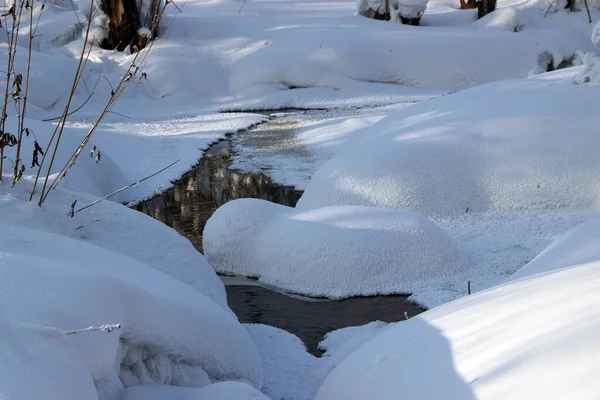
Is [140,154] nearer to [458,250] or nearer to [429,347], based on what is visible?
[458,250]

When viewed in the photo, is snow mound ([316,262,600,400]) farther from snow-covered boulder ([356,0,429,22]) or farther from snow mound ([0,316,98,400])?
snow-covered boulder ([356,0,429,22])

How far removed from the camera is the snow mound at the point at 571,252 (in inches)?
116

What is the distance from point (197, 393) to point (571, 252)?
1.48 metres

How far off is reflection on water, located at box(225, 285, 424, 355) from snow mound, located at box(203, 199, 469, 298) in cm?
10

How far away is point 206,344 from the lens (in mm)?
2891

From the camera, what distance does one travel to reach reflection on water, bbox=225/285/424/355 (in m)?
4.35

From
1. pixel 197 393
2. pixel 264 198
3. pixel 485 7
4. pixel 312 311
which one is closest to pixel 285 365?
pixel 312 311

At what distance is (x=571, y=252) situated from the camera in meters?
3.04

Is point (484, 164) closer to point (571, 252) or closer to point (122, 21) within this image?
point (571, 252)

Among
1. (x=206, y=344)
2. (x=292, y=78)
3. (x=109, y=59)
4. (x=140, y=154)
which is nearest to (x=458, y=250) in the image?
(x=206, y=344)

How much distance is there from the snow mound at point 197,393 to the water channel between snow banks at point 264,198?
1.32 metres

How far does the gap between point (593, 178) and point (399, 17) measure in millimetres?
9800

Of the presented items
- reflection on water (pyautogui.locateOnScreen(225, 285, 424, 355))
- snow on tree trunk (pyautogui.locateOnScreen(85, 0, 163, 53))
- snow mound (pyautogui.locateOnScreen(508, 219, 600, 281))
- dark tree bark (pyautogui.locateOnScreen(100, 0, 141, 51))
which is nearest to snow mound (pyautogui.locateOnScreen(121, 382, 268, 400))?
snow mound (pyautogui.locateOnScreen(508, 219, 600, 281))

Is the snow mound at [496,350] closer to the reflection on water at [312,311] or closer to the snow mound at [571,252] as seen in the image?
the snow mound at [571,252]
